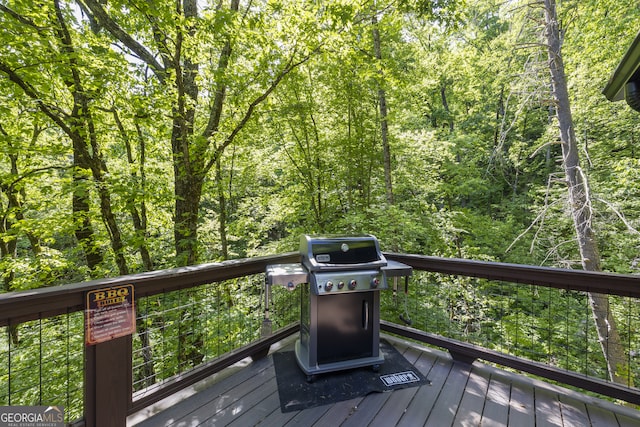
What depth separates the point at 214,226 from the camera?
7305 millimetres

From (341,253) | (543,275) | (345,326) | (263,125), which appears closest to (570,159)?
(543,275)

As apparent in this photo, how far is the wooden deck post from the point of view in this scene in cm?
156

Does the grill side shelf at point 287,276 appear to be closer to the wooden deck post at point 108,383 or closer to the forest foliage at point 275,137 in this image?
the forest foliage at point 275,137

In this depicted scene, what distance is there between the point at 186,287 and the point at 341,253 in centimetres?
114

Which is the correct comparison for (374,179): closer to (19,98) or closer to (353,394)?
(353,394)

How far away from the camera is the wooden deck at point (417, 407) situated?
5.95 feet

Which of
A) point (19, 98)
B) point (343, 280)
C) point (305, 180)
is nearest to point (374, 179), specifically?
point (305, 180)

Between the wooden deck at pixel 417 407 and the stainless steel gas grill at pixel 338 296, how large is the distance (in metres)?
0.32

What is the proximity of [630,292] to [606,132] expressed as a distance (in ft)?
26.2

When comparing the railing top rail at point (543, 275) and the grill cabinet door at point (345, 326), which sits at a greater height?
the railing top rail at point (543, 275)

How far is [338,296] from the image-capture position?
2271 millimetres

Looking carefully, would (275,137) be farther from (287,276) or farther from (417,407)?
(417,407)

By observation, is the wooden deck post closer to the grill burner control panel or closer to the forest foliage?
the forest foliage

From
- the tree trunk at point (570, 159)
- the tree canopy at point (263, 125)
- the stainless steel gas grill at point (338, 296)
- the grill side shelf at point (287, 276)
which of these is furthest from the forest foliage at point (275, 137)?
the stainless steel gas grill at point (338, 296)
